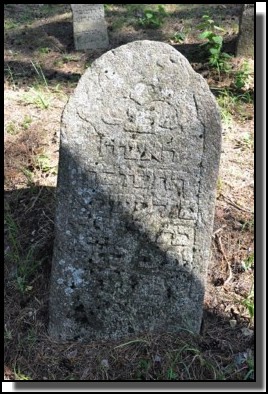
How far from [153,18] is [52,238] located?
333 cm

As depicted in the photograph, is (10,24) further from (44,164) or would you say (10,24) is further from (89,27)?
(44,164)

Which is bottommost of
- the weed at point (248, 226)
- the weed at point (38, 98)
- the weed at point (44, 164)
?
the weed at point (248, 226)

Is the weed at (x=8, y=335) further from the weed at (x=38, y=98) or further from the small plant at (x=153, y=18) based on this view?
the small plant at (x=153, y=18)

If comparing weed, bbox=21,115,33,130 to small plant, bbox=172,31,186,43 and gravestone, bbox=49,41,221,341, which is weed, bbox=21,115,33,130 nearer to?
gravestone, bbox=49,41,221,341

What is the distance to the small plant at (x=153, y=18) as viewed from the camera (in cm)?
581

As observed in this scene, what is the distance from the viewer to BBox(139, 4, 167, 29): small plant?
5809 mm

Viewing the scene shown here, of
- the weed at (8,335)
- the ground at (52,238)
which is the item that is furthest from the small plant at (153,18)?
the weed at (8,335)

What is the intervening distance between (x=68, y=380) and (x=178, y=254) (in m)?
0.84

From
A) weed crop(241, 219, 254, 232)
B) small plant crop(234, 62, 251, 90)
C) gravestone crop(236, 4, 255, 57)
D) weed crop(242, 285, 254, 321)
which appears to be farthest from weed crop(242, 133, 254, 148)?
weed crop(242, 285, 254, 321)

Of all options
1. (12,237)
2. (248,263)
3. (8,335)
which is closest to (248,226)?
(248,263)

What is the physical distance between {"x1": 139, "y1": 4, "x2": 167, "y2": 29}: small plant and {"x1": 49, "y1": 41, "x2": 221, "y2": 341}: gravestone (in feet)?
11.3

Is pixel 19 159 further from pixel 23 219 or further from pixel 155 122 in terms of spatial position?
pixel 155 122

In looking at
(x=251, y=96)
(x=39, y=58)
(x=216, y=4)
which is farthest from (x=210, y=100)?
(x=216, y=4)

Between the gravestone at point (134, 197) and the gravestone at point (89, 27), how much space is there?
3146 mm
